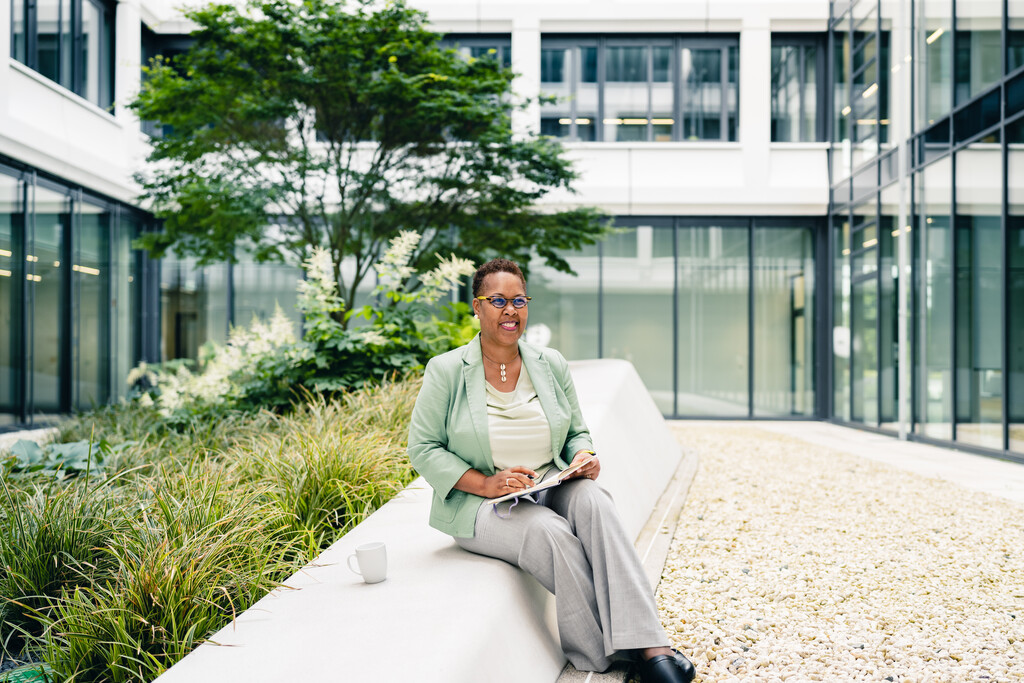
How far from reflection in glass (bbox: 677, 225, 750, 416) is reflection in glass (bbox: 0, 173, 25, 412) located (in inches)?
409

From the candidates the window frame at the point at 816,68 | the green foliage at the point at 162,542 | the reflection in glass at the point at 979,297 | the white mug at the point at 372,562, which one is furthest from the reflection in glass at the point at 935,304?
the white mug at the point at 372,562

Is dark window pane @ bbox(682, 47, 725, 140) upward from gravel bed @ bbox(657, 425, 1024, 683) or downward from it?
upward

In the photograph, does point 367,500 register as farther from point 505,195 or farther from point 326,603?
point 505,195

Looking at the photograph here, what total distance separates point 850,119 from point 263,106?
940 centimetres

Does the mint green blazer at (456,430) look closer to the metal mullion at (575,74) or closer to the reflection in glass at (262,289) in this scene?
the reflection in glass at (262,289)

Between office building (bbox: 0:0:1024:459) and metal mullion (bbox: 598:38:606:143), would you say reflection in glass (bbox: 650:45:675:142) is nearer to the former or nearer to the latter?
office building (bbox: 0:0:1024:459)

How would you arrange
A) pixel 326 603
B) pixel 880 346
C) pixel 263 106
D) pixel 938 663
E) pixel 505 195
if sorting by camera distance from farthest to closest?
pixel 880 346 → pixel 505 195 → pixel 263 106 → pixel 938 663 → pixel 326 603

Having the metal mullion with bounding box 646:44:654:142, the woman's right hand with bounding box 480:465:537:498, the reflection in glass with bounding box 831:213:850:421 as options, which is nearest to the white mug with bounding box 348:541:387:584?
the woman's right hand with bounding box 480:465:537:498

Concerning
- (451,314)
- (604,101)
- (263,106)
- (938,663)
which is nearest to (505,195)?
(451,314)

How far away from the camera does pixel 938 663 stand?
270 cm

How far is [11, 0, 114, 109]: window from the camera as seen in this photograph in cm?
923

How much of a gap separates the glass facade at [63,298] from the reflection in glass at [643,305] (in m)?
8.59

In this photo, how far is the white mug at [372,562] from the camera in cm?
232

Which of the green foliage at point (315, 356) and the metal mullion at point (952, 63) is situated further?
the metal mullion at point (952, 63)
